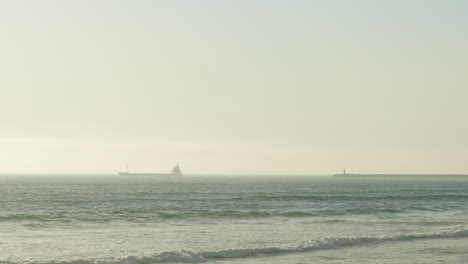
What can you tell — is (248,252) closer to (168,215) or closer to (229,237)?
(229,237)

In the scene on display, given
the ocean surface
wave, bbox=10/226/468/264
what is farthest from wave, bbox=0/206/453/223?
wave, bbox=10/226/468/264

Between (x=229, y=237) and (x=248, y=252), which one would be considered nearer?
(x=248, y=252)

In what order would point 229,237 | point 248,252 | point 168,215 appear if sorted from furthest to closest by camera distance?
point 168,215 → point 229,237 → point 248,252

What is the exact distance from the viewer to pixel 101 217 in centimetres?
4628

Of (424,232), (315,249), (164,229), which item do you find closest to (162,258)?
(315,249)

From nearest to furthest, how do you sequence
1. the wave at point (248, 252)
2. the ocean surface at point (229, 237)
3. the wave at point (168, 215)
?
the wave at point (248, 252) → the ocean surface at point (229, 237) → the wave at point (168, 215)

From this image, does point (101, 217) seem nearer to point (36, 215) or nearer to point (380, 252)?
Result: point (36, 215)

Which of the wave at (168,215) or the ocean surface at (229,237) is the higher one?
the wave at (168,215)

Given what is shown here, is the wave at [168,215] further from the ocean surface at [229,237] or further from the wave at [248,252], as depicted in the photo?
the wave at [248,252]

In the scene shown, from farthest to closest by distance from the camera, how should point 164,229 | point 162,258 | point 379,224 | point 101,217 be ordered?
point 101,217
point 379,224
point 164,229
point 162,258

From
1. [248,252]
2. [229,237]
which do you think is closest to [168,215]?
[229,237]

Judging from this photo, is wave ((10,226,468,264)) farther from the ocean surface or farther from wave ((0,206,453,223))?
wave ((0,206,453,223))

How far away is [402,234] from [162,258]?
16.0 metres

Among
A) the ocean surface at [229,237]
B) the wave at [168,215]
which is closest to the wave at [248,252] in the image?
the ocean surface at [229,237]
